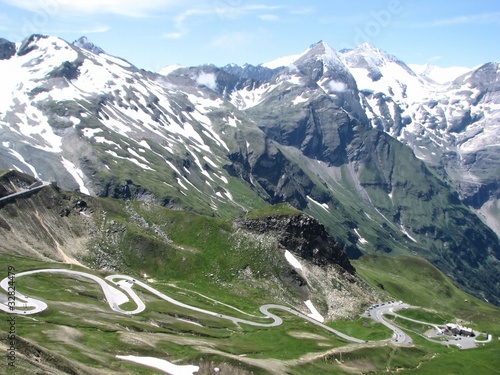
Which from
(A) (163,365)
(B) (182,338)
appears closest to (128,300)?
(B) (182,338)

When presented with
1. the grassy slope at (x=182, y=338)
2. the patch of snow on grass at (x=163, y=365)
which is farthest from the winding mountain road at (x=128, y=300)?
the patch of snow on grass at (x=163, y=365)

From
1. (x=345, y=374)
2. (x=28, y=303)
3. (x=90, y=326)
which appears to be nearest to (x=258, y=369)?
(x=345, y=374)

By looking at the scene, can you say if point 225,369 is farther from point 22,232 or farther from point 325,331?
point 22,232

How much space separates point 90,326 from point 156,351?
20766 mm

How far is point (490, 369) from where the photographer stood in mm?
159375

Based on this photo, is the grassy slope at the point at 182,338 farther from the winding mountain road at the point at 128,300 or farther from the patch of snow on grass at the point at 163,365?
the winding mountain road at the point at 128,300

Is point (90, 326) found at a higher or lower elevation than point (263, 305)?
higher

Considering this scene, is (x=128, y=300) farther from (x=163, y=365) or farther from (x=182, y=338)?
(x=163, y=365)

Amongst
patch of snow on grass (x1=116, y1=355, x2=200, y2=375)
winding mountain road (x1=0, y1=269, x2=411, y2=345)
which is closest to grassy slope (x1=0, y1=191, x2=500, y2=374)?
patch of snow on grass (x1=116, y1=355, x2=200, y2=375)

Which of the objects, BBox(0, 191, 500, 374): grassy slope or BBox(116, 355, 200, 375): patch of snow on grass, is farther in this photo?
BBox(0, 191, 500, 374): grassy slope

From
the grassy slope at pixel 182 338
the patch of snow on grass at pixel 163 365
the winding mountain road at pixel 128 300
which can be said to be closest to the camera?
the patch of snow on grass at pixel 163 365

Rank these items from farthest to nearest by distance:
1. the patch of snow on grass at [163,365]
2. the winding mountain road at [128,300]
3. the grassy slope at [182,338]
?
the winding mountain road at [128,300]
the grassy slope at [182,338]
the patch of snow on grass at [163,365]

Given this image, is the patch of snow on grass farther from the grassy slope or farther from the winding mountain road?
the winding mountain road

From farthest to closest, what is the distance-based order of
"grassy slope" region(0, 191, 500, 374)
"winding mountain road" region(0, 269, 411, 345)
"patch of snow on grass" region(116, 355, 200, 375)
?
"winding mountain road" region(0, 269, 411, 345), "grassy slope" region(0, 191, 500, 374), "patch of snow on grass" region(116, 355, 200, 375)
